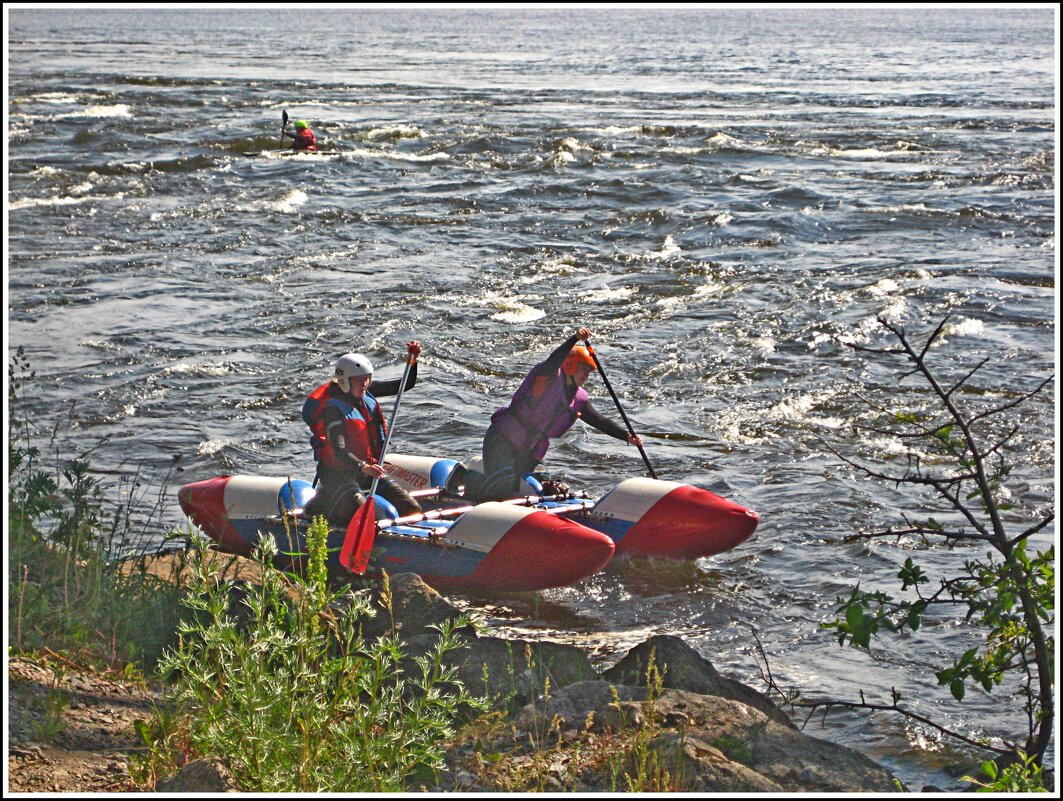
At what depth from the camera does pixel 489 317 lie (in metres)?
16.1

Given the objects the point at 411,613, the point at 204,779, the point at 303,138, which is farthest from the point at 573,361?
the point at 303,138

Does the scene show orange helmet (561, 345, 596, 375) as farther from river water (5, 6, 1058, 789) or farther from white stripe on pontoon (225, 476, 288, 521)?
white stripe on pontoon (225, 476, 288, 521)

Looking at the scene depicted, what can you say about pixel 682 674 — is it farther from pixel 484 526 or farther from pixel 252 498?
pixel 252 498

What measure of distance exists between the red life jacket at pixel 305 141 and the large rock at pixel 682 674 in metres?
21.7

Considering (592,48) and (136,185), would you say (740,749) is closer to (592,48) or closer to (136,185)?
(136,185)

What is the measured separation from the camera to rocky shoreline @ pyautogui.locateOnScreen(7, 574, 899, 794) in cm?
473

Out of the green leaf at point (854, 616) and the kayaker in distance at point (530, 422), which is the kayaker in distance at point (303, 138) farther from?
the green leaf at point (854, 616)

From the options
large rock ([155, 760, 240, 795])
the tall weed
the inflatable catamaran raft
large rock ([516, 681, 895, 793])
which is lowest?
the inflatable catamaran raft

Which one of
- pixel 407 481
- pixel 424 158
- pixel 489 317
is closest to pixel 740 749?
pixel 407 481

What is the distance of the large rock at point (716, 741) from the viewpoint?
4883 millimetres

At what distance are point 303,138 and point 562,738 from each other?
23.1 meters

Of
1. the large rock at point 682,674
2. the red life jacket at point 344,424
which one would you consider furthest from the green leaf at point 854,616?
the red life jacket at point 344,424

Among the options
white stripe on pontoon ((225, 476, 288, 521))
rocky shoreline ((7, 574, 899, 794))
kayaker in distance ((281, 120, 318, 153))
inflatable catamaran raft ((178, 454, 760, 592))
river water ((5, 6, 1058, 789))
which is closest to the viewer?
rocky shoreline ((7, 574, 899, 794))

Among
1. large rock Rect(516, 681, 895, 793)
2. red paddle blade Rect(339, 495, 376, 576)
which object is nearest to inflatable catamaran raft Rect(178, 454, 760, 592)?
red paddle blade Rect(339, 495, 376, 576)
